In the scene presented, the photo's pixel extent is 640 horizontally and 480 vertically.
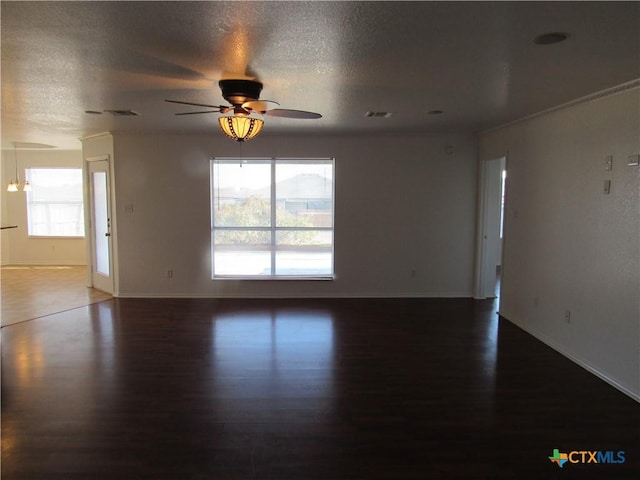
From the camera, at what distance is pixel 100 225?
21.7 feet

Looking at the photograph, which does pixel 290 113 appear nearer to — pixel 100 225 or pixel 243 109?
pixel 243 109

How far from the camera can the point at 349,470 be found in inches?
92.7

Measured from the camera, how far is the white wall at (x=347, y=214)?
20.0 ft

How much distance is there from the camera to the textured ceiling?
6.55 feet

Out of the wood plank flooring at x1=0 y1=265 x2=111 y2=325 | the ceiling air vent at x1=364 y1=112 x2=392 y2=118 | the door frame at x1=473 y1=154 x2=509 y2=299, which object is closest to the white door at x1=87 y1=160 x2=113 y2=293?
the wood plank flooring at x1=0 y1=265 x2=111 y2=325

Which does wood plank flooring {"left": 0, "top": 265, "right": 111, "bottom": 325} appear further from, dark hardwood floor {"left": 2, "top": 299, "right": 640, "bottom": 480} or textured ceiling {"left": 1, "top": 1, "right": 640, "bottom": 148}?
textured ceiling {"left": 1, "top": 1, "right": 640, "bottom": 148}

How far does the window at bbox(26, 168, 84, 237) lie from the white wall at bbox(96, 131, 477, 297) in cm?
348

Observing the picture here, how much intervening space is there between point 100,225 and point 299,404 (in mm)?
5063

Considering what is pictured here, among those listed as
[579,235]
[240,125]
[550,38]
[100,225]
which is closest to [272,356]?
[240,125]

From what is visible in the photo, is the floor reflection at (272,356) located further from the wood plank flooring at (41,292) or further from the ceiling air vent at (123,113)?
the ceiling air vent at (123,113)

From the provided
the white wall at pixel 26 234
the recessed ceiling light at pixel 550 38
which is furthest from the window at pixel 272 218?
the white wall at pixel 26 234

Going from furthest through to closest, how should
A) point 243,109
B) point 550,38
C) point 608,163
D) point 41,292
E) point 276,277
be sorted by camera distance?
point 41,292 → point 276,277 → point 608,163 → point 243,109 → point 550,38

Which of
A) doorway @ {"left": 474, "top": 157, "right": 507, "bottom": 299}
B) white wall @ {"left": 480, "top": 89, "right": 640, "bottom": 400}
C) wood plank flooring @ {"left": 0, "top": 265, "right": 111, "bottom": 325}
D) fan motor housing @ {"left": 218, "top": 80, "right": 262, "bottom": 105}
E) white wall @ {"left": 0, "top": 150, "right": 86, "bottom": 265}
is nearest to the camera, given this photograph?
fan motor housing @ {"left": 218, "top": 80, "right": 262, "bottom": 105}

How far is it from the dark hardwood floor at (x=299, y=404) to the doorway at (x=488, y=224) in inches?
51.9
